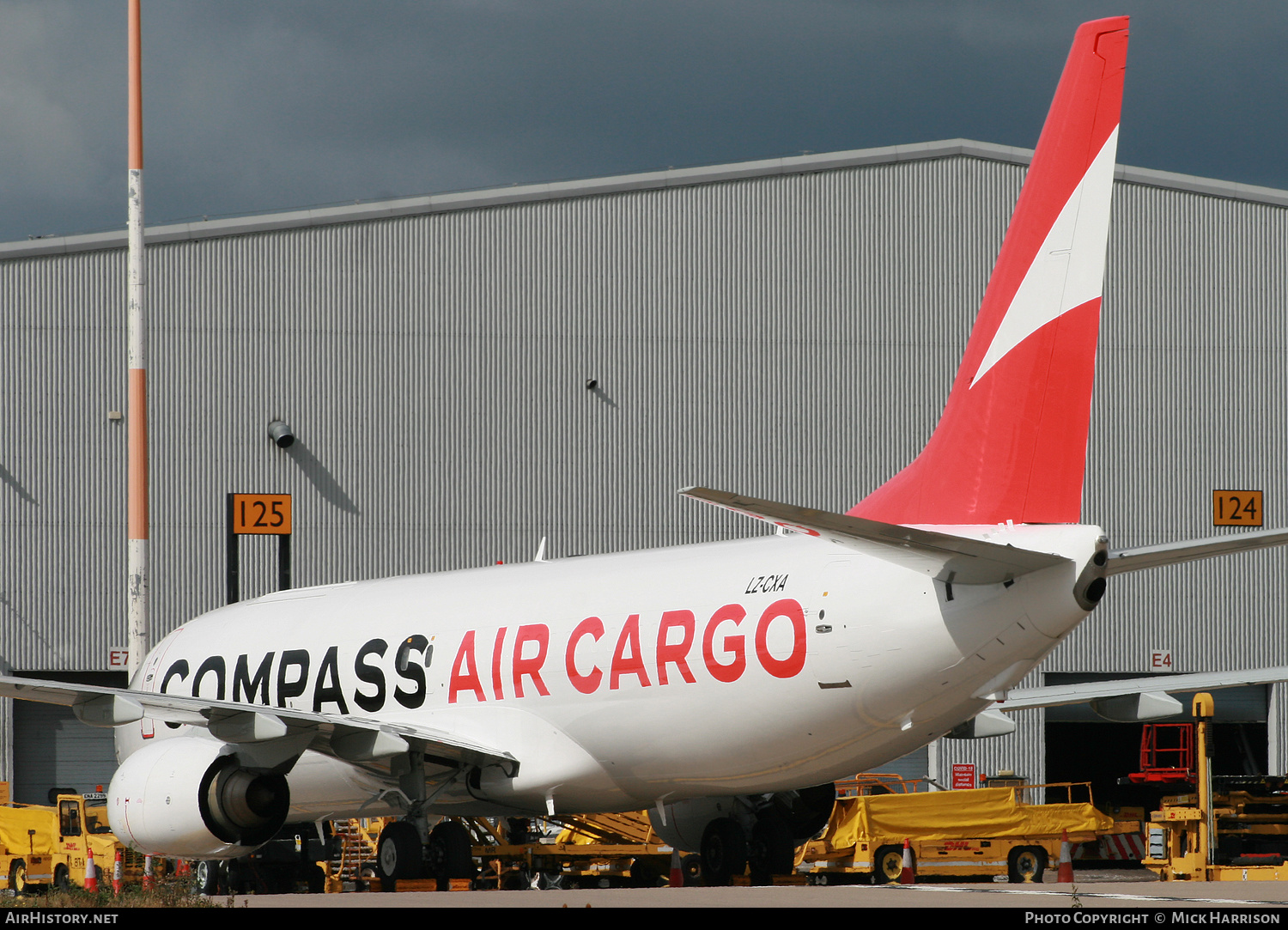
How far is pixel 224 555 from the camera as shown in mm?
30641

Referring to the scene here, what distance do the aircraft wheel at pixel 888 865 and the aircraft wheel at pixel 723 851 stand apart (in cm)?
472

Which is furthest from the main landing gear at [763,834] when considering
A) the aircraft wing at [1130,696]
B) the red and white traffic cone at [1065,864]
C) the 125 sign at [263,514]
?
the 125 sign at [263,514]

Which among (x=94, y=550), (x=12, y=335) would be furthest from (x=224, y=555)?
(x=12, y=335)

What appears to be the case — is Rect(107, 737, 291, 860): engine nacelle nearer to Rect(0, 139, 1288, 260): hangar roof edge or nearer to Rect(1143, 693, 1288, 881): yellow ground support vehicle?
Rect(1143, 693, 1288, 881): yellow ground support vehicle

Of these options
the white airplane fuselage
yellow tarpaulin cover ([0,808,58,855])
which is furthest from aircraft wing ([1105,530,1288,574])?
yellow tarpaulin cover ([0,808,58,855])

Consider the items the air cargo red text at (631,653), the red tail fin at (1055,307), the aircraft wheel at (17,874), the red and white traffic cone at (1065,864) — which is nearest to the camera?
the red tail fin at (1055,307)

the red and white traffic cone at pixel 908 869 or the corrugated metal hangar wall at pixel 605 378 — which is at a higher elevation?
the corrugated metal hangar wall at pixel 605 378

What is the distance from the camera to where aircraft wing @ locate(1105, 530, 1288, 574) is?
34.7 feet

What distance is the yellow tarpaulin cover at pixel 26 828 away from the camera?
22969mm

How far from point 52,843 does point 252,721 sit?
10.0 meters

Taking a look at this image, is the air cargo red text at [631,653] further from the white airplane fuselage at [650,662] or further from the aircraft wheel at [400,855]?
the aircraft wheel at [400,855]

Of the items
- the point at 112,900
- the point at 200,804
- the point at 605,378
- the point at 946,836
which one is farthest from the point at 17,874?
the point at 605,378
